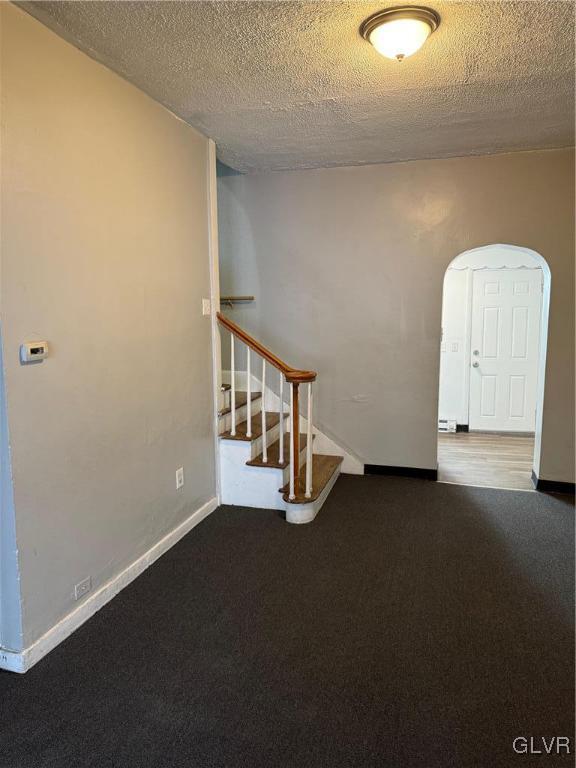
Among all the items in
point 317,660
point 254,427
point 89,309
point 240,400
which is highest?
point 89,309

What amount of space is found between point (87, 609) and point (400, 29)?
2.84m

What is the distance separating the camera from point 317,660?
1956 mm

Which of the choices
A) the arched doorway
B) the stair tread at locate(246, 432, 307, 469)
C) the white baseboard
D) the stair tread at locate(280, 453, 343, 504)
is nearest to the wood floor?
the arched doorway

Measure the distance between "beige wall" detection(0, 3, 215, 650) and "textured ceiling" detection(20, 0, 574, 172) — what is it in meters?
0.24

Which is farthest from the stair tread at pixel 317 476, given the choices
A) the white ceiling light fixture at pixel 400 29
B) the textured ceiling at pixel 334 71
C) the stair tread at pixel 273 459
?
the white ceiling light fixture at pixel 400 29

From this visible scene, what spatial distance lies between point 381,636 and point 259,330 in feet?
9.25

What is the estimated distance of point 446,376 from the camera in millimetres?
6039

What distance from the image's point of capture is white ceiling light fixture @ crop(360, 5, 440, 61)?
1.85 meters

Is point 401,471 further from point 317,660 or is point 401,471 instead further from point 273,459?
point 317,660

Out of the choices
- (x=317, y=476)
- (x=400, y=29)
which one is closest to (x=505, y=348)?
(x=317, y=476)

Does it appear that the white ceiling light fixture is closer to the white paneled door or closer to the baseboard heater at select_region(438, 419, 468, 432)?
the white paneled door

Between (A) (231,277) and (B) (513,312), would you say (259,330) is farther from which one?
(B) (513,312)

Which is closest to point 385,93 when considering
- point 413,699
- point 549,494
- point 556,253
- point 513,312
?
point 556,253

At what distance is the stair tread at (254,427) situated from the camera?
345 centimetres
